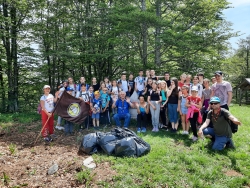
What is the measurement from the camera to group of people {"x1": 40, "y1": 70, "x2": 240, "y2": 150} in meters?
6.17

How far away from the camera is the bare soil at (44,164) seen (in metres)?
4.17

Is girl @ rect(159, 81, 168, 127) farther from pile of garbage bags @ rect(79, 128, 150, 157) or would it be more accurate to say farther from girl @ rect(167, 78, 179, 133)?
pile of garbage bags @ rect(79, 128, 150, 157)

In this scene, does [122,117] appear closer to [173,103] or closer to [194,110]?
[173,103]

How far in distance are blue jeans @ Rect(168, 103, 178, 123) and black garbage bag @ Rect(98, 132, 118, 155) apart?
2.62 m

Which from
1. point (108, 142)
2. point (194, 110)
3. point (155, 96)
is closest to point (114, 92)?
point (155, 96)

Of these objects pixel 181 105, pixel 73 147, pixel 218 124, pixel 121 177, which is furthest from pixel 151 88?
pixel 121 177

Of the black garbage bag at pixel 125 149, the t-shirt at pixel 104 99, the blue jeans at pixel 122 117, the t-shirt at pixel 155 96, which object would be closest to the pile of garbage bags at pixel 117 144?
the black garbage bag at pixel 125 149

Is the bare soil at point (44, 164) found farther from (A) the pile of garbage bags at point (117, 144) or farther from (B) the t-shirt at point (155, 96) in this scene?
(B) the t-shirt at point (155, 96)

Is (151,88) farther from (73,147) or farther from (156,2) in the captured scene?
(156,2)

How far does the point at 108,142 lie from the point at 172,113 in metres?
2.90

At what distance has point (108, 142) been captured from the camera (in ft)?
17.5

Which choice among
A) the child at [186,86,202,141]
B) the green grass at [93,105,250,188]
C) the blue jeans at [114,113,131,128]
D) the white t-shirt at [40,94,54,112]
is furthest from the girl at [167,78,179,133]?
the white t-shirt at [40,94,54,112]

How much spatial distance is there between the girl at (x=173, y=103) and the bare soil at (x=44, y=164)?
131 inches

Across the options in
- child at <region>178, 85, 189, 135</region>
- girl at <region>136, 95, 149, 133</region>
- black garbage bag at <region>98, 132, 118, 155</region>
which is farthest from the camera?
girl at <region>136, 95, 149, 133</region>
